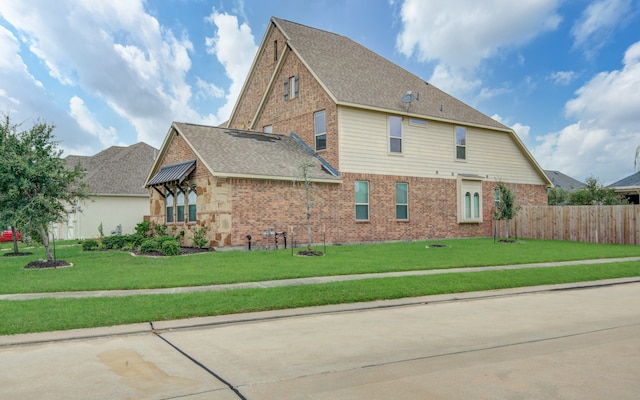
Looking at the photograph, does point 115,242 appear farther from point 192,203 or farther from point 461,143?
point 461,143

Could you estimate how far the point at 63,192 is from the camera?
1614cm

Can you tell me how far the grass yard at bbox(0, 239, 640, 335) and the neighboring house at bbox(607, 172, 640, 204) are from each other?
20782mm

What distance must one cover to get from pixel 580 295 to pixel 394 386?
7.56 meters

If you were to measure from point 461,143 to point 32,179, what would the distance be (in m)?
20.9

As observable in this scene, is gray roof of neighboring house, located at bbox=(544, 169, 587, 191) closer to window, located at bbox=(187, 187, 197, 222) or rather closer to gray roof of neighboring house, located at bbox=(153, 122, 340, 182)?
gray roof of neighboring house, located at bbox=(153, 122, 340, 182)

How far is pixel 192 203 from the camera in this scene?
70.7 ft

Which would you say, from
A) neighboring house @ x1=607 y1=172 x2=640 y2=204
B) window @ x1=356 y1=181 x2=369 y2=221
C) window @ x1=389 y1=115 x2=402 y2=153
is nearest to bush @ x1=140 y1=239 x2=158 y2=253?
window @ x1=356 y1=181 x2=369 y2=221

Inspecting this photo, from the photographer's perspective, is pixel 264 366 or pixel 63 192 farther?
pixel 63 192

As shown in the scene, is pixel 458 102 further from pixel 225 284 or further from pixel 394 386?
pixel 394 386

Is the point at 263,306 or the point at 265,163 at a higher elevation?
the point at 265,163

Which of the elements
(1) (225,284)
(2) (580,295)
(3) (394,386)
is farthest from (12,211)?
(2) (580,295)

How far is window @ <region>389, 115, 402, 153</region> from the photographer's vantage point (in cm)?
2523

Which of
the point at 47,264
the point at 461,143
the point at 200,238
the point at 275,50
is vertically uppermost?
the point at 275,50

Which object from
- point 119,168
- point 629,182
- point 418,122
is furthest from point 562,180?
point 119,168
